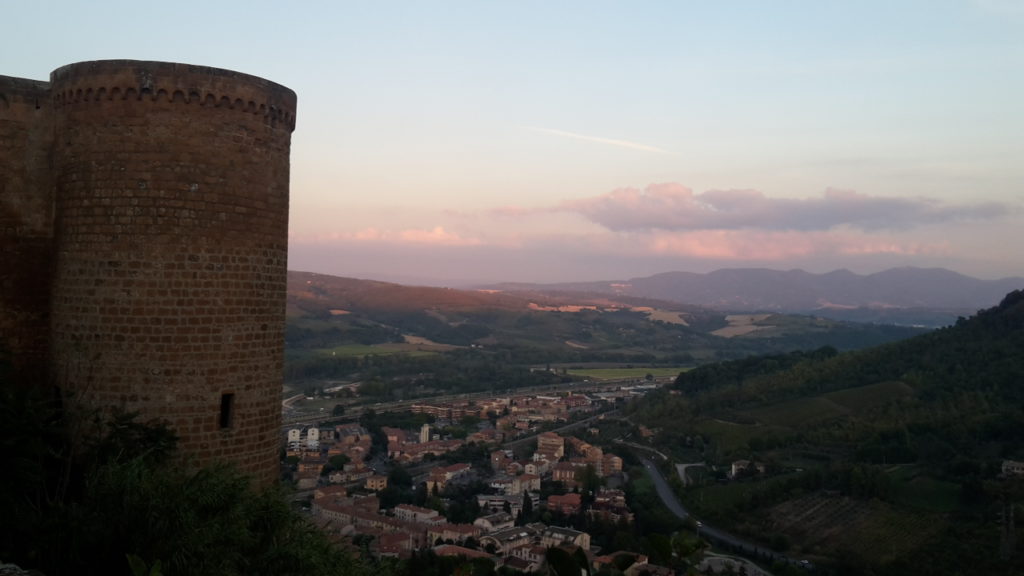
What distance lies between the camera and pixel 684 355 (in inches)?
5241

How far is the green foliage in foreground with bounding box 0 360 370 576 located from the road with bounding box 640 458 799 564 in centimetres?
3553

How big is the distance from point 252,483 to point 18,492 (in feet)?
6.62

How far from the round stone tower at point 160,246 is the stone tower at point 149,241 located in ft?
0.04

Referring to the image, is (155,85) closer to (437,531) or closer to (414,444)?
(437,531)

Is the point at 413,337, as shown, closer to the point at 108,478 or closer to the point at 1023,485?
the point at 1023,485

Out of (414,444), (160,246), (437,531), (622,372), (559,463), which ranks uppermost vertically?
(160,246)

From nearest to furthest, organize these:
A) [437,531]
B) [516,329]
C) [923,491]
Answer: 1. [437,531]
2. [923,491]
3. [516,329]

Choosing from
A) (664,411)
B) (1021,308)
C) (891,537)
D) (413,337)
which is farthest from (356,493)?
(413,337)

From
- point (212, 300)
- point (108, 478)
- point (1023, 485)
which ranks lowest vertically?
point (1023, 485)

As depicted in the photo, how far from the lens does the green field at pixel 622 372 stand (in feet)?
362

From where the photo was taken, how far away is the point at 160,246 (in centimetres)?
734

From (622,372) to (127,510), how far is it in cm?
11134

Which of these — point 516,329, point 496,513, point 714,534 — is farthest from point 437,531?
point 516,329

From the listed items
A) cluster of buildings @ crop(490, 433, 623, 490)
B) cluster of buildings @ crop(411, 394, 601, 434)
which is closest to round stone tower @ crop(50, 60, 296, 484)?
cluster of buildings @ crop(490, 433, 623, 490)
